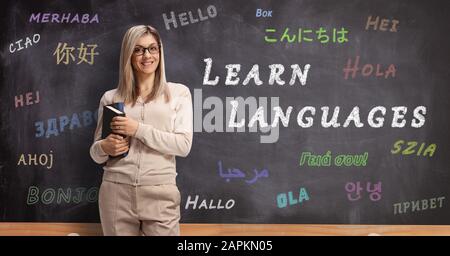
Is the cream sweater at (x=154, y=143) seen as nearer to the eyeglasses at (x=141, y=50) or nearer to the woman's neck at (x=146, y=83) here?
the woman's neck at (x=146, y=83)

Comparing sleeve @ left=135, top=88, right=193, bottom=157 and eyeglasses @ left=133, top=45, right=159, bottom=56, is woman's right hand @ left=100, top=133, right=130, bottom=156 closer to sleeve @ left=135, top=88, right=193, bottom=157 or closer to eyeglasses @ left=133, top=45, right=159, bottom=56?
sleeve @ left=135, top=88, right=193, bottom=157

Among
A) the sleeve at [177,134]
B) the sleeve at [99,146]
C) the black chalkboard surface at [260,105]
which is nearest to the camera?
the sleeve at [177,134]

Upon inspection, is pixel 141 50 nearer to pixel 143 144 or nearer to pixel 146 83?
pixel 146 83

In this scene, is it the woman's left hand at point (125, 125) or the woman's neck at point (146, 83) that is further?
the woman's neck at point (146, 83)

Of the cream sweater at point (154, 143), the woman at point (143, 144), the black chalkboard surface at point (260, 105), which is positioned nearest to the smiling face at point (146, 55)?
the woman at point (143, 144)

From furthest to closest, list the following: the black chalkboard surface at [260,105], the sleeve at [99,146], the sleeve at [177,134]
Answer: the black chalkboard surface at [260,105], the sleeve at [99,146], the sleeve at [177,134]

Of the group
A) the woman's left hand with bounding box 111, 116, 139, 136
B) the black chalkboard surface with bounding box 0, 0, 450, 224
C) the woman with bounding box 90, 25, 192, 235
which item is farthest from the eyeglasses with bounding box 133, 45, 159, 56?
the woman's left hand with bounding box 111, 116, 139, 136

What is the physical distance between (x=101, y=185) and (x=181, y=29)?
45.0 inches

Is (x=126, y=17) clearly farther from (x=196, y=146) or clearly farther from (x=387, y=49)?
(x=387, y=49)

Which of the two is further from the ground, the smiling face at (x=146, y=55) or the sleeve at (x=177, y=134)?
the smiling face at (x=146, y=55)

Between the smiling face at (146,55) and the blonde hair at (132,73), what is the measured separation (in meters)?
0.03

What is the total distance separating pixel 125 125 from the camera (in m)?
3.28

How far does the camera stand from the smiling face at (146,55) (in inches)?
133

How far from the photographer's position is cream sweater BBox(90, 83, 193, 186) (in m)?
3.29
